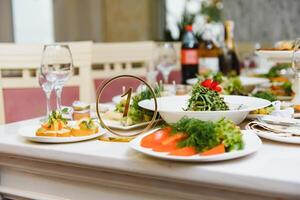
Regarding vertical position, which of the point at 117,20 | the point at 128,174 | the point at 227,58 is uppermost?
the point at 117,20

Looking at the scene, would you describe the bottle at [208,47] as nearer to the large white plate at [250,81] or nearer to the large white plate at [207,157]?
the large white plate at [250,81]

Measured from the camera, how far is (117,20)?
438 centimetres

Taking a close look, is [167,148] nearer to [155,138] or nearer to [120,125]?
[155,138]

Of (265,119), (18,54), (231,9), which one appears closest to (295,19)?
(231,9)

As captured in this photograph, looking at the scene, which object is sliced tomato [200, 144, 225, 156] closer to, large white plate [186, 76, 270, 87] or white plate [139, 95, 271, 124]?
white plate [139, 95, 271, 124]

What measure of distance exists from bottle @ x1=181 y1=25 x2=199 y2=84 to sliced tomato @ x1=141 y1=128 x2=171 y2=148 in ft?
3.42

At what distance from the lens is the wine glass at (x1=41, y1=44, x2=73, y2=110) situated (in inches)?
46.6

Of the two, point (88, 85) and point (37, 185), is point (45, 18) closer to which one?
point (88, 85)

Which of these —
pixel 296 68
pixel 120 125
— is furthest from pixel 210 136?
pixel 296 68

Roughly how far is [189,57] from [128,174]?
1077 millimetres

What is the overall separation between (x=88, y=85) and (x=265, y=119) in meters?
1.00

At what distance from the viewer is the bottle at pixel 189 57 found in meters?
1.79

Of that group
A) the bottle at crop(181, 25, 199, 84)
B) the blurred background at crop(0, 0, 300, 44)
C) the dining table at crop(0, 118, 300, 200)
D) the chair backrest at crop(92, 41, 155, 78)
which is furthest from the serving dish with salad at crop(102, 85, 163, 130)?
the blurred background at crop(0, 0, 300, 44)

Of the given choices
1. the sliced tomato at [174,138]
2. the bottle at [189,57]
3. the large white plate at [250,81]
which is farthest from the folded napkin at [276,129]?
the bottle at [189,57]
